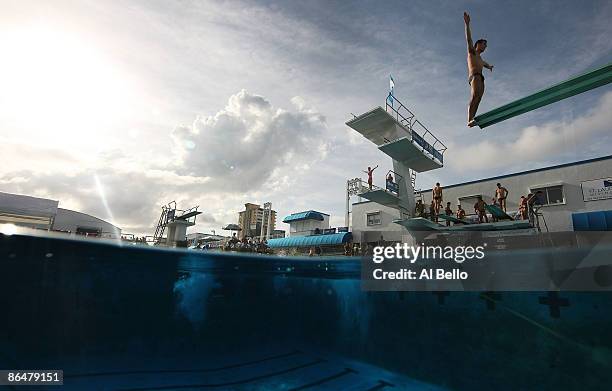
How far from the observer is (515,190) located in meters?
19.3

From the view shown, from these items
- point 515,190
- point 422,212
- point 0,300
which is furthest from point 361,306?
point 0,300

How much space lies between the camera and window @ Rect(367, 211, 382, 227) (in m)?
25.9

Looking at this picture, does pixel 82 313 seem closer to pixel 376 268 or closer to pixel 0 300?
pixel 0 300

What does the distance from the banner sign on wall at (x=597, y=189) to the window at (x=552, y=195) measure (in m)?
1.06

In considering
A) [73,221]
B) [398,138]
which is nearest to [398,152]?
[398,138]

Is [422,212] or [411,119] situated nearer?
[422,212]

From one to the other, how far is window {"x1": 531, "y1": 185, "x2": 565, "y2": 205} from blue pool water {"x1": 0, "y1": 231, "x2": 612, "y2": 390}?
24.3 ft

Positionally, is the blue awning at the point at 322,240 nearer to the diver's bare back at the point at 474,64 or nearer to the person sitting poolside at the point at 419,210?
the person sitting poolside at the point at 419,210

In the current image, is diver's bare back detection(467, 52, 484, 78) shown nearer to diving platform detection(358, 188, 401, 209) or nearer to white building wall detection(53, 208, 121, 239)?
diving platform detection(358, 188, 401, 209)

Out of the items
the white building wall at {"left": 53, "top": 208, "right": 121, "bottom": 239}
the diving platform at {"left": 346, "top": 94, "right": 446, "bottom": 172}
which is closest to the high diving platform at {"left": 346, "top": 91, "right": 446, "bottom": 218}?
the diving platform at {"left": 346, "top": 94, "right": 446, "bottom": 172}

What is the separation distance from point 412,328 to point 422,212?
7537 millimetres

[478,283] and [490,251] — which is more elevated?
[490,251]

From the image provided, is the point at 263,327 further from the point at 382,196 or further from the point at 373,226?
the point at 382,196

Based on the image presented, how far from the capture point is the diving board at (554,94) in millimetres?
3764
